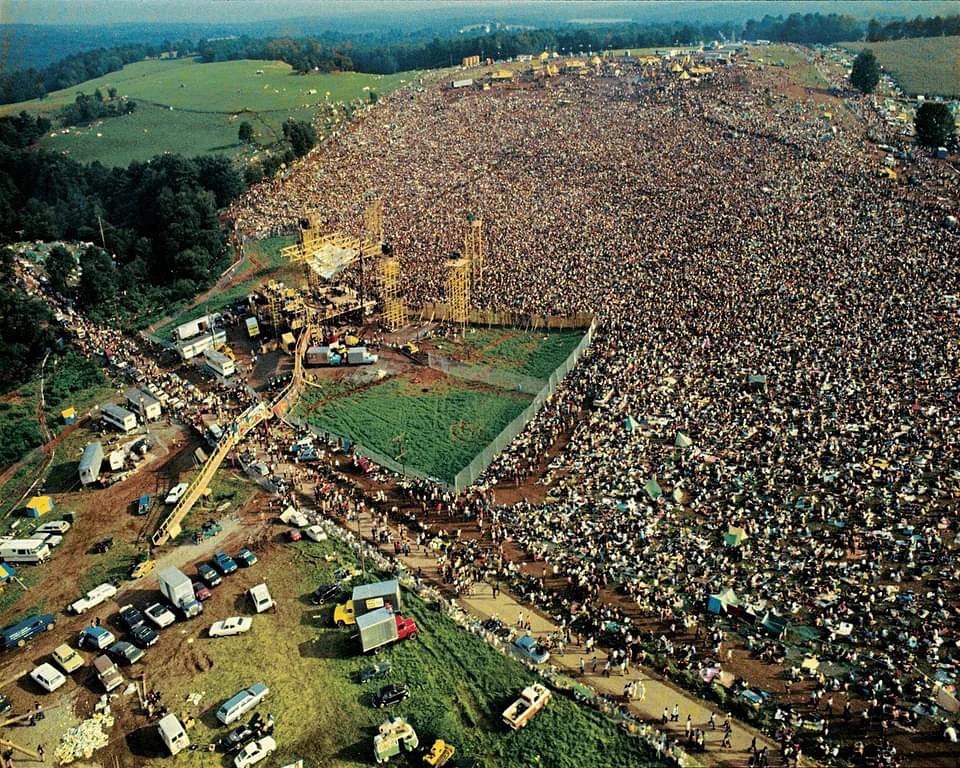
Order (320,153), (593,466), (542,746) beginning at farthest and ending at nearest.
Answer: (320,153) < (593,466) < (542,746)

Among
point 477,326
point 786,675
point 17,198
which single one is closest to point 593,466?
point 786,675

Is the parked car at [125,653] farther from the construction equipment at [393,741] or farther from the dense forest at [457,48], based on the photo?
the dense forest at [457,48]

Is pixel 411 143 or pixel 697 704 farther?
pixel 411 143

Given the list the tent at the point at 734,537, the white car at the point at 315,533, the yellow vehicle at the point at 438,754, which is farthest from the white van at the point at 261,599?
the tent at the point at 734,537

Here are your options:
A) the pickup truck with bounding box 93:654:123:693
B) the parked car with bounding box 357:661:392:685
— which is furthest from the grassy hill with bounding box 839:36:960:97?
the pickup truck with bounding box 93:654:123:693

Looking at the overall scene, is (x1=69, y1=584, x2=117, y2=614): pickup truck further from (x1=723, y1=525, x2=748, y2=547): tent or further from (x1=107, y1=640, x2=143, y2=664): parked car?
(x1=723, y1=525, x2=748, y2=547): tent

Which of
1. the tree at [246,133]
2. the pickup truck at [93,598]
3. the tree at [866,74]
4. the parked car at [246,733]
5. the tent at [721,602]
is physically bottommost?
the parked car at [246,733]

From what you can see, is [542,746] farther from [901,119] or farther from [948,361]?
[901,119]
